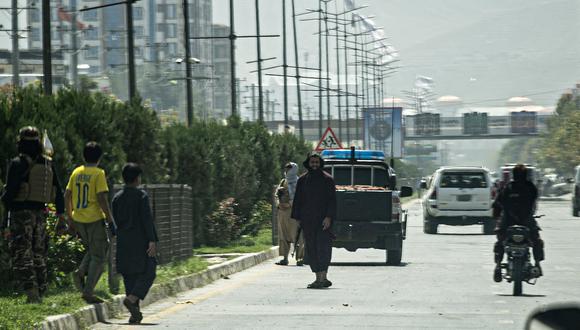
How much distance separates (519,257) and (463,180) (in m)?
25.3

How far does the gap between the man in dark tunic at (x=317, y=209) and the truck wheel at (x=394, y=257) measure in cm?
595

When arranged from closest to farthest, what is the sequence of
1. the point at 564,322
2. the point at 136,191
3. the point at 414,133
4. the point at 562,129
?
1. the point at 564,322
2. the point at 136,191
3. the point at 562,129
4. the point at 414,133

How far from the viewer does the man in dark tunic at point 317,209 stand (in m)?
20.5

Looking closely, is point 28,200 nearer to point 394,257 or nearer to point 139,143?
point 139,143

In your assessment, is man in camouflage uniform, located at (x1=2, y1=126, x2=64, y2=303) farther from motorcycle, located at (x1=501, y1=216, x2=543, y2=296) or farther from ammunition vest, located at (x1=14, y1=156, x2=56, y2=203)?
motorcycle, located at (x1=501, y1=216, x2=543, y2=296)

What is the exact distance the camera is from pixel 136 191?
1520 cm

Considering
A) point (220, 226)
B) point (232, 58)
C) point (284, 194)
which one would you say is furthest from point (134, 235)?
point (232, 58)

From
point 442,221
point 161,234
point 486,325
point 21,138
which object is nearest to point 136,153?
point 161,234

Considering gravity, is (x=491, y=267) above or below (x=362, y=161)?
below

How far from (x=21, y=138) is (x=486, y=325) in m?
5.11

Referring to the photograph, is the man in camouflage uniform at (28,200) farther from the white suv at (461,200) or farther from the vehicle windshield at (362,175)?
the white suv at (461,200)

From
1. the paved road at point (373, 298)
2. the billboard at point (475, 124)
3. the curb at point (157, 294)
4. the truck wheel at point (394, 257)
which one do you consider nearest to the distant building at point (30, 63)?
the billboard at point (475, 124)

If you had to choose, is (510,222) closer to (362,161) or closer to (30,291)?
(30,291)

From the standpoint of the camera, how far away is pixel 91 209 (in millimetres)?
15500
